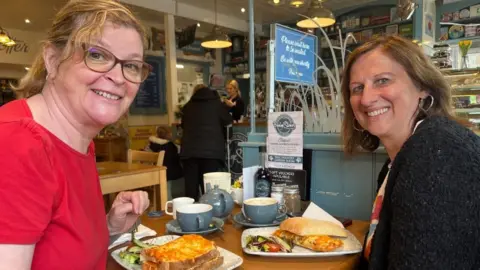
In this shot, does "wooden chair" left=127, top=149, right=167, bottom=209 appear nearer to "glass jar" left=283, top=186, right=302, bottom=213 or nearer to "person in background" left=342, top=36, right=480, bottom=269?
"glass jar" left=283, top=186, right=302, bottom=213

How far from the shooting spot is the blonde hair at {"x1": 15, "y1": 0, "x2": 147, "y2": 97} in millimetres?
805

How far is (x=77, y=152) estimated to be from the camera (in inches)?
34.1

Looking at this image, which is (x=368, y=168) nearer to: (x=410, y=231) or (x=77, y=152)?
(x=410, y=231)

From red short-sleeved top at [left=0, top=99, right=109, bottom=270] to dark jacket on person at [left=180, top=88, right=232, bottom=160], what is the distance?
3137mm

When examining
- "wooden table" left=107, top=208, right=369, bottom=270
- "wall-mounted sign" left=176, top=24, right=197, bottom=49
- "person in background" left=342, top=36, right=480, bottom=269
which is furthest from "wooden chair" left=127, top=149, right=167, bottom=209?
"wall-mounted sign" left=176, top=24, right=197, bottom=49

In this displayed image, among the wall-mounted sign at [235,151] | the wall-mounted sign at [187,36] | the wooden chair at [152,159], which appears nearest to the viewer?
the wooden chair at [152,159]

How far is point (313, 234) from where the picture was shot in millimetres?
1141

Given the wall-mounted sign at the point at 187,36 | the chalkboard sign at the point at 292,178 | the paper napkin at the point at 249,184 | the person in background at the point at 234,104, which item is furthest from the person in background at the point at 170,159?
A: the paper napkin at the point at 249,184

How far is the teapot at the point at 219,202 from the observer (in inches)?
55.6

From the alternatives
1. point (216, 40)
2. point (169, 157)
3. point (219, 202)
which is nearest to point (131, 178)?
point (169, 157)

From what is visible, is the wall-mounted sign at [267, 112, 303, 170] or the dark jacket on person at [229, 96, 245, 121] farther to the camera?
the dark jacket on person at [229, 96, 245, 121]

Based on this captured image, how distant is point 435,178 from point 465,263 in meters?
0.19

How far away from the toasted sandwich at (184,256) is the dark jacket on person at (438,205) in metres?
0.45

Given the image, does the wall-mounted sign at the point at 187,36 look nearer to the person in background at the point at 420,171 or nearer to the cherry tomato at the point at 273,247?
the person in background at the point at 420,171
